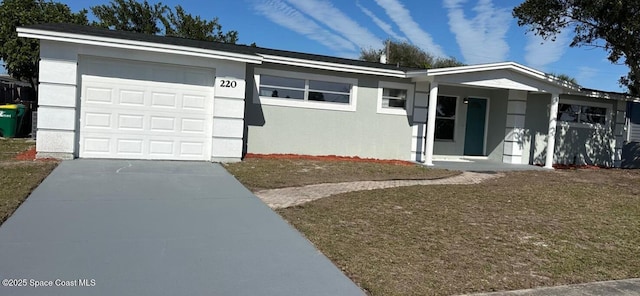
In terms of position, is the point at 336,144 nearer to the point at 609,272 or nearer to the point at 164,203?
the point at 164,203

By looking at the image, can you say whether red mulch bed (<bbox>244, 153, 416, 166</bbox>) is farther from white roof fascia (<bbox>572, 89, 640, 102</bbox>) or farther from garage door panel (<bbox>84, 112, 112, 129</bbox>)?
white roof fascia (<bbox>572, 89, 640, 102</bbox>)

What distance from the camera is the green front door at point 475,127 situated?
16672 mm

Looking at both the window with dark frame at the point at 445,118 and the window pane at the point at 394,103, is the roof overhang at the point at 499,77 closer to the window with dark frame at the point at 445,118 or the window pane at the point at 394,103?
the window pane at the point at 394,103

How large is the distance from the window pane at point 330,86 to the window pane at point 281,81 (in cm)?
35

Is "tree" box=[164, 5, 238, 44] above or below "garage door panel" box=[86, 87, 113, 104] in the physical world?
above

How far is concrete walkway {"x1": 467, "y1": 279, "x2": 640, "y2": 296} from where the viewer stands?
4367mm

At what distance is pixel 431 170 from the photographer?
42.4 feet

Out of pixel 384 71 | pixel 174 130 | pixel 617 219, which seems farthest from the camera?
pixel 384 71

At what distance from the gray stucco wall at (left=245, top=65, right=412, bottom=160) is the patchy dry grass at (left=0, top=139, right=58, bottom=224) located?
5.05 meters

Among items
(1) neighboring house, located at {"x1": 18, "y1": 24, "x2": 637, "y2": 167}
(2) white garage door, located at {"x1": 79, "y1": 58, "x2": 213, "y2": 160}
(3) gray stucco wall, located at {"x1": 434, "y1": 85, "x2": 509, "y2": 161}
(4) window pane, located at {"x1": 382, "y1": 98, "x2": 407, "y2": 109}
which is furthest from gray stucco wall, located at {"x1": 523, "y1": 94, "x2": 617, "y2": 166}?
(2) white garage door, located at {"x1": 79, "y1": 58, "x2": 213, "y2": 160}

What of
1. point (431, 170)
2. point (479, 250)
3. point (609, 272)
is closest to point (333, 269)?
point (479, 250)

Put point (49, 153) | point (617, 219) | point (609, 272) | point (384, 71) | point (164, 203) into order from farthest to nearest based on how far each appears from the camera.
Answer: point (384, 71), point (49, 153), point (617, 219), point (164, 203), point (609, 272)

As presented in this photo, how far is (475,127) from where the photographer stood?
16812 millimetres

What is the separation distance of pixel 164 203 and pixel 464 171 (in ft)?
28.4
